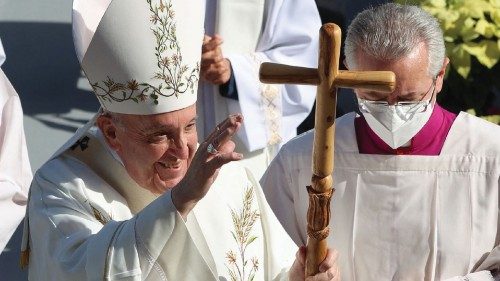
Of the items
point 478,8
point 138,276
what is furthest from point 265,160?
point 138,276

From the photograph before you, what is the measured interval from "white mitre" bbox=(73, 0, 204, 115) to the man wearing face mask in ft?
1.76

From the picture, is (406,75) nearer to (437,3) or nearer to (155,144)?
(155,144)

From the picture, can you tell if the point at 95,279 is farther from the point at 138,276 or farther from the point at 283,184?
the point at 283,184

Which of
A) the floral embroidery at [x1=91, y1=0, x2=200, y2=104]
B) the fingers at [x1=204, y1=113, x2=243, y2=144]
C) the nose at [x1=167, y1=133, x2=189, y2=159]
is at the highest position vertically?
the fingers at [x1=204, y1=113, x2=243, y2=144]

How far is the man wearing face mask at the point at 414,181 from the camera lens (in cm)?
412

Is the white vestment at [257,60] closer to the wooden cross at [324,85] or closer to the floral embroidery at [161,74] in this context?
the floral embroidery at [161,74]

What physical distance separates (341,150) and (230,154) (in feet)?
3.24

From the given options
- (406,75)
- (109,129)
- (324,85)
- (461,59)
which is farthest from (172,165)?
(461,59)

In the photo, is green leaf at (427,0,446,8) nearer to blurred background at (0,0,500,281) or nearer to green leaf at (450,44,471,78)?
blurred background at (0,0,500,281)

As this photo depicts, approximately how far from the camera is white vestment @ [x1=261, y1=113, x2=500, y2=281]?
165 inches

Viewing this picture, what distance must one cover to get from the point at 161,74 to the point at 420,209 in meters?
0.92

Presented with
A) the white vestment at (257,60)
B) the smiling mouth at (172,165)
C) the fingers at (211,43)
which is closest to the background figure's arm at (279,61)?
the white vestment at (257,60)

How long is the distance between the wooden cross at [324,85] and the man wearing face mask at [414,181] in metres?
0.54

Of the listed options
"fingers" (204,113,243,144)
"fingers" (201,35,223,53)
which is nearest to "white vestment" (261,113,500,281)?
"fingers" (204,113,243,144)
